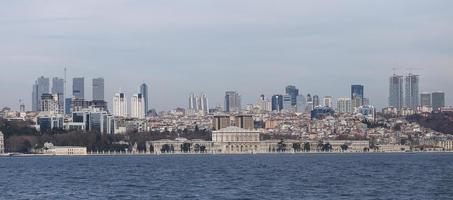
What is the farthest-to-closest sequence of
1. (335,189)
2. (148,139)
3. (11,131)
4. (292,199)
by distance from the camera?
(148,139), (11,131), (335,189), (292,199)

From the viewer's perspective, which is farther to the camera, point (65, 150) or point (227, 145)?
point (227, 145)

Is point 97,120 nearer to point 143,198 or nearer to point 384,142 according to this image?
point 384,142

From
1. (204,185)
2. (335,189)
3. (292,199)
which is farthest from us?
(204,185)

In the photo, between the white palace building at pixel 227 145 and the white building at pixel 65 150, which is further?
the white palace building at pixel 227 145

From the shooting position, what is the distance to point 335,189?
4697cm

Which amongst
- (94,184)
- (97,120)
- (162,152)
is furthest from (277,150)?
(94,184)

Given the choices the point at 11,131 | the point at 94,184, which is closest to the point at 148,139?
the point at 11,131

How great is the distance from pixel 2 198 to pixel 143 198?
17.2 ft

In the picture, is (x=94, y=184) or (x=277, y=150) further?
(x=277, y=150)

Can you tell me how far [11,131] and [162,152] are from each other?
21418mm

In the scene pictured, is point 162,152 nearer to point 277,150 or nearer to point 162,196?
point 277,150

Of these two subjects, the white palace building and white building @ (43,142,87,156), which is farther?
the white palace building

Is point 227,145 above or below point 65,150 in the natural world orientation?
above

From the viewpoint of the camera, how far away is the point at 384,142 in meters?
195
